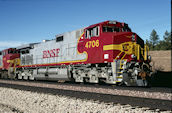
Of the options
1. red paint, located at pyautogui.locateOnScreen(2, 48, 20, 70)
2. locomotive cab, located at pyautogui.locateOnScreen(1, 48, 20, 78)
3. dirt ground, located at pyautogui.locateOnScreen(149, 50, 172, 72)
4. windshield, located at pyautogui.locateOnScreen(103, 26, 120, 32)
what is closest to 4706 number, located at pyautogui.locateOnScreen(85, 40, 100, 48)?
windshield, located at pyautogui.locateOnScreen(103, 26, 120, 32)

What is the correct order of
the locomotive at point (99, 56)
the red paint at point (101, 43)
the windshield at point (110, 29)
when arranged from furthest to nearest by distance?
the windshield at point (110, 29), the red paint at point (101, 43), the locomotive at point (99, 56)

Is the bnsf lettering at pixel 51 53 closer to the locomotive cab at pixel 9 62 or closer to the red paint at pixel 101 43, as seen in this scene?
the red paint at pixel 101 43


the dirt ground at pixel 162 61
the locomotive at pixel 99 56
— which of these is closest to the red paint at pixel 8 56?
the locomotive at pixel 99 56

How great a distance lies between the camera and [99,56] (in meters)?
11.0

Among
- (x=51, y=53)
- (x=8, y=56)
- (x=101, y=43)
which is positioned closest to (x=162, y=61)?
(x=51, y=53)

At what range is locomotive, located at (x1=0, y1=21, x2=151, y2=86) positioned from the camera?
32.5 ft

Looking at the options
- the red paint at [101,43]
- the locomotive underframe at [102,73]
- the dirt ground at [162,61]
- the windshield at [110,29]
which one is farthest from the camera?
the dirt ground at [162,61]

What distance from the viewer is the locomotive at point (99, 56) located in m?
9.92

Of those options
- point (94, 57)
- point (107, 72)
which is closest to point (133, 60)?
point (107, 72)

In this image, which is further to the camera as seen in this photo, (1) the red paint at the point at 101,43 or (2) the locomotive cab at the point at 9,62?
(2) the locomotive cab at the point at 9,62

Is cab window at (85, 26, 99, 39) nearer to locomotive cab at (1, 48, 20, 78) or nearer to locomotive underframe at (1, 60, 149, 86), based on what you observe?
locomotive underframe at (1, 60, 149, 86)

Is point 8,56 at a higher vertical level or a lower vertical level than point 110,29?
lower

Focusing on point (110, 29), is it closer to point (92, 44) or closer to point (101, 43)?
point (101, 43)

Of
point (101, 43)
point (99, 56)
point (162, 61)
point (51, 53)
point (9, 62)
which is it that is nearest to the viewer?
point (101, 43)
